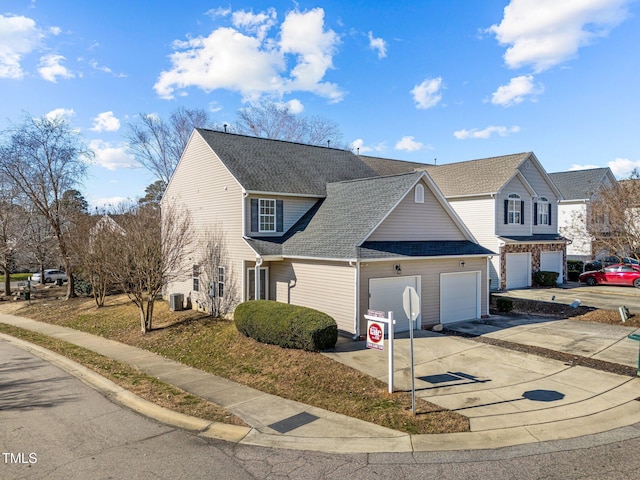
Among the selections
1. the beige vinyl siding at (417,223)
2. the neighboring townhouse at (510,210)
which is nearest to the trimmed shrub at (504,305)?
the beige vinyl siding at (417,223)

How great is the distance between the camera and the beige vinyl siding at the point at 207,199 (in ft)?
58.1

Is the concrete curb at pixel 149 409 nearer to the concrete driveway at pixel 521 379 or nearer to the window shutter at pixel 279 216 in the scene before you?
the concrete driveway at pixel 521 379

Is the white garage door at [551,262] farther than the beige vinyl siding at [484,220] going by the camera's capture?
Yes

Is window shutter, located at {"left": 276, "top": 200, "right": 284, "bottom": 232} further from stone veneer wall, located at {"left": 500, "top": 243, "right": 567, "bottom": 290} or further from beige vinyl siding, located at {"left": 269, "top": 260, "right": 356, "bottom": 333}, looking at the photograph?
stone veneer wall, located at {"left": 500, "top": 243, "right": 567, "bottom": 290}

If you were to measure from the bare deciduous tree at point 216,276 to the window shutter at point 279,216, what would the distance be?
8.24ft

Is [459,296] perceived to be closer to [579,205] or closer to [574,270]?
[574,270]

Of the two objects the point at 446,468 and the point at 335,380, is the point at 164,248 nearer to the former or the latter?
the point at 335,380

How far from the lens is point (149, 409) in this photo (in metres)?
8.32

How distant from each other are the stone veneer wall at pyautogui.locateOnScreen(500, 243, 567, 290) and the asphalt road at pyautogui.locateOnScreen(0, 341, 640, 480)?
19685mm

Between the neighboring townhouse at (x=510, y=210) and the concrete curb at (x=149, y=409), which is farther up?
the neighboring townhouse at (x=510, y=210)

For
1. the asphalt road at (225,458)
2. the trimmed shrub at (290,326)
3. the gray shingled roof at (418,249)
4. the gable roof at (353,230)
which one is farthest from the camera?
the gable roof at (353,230)

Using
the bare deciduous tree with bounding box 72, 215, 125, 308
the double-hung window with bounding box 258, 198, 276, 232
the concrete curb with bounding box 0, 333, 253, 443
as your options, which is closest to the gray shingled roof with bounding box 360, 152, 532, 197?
the double-hung window with bounding box 258, 198, 276, 232

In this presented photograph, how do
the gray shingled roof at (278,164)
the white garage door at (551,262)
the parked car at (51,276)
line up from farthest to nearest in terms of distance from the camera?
the parked car at (51,276) < the white garage door at (551,262) < the gray shingled roof at (278,164)

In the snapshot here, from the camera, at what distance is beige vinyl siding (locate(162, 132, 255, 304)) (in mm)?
17703
